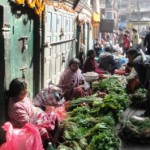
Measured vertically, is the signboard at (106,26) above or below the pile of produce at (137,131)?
above

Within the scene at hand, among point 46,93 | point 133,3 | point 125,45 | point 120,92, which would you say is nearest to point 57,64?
point 120,92

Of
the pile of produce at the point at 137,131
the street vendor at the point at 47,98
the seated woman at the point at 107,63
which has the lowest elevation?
the pile of produce at the point at 137,131

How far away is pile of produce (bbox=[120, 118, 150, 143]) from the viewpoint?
5.65 m

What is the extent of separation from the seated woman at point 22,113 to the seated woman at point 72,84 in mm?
2827

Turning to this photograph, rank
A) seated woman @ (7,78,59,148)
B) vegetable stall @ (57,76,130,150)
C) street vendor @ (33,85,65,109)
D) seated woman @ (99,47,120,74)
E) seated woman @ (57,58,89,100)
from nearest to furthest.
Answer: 1. vegetable stall @ (57,76,130,150)
2. seated woman @ (7,78,59,148)
3. street vendor @ (33,85,65,109)
4. seated woman @ (57,58,89,100)
5. seated woman @ (99,47,120,74)

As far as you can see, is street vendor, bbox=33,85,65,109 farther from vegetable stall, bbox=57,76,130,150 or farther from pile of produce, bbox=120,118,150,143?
pile of produce, bbox=120,118,150,143

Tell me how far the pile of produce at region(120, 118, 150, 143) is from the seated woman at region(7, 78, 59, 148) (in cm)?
126

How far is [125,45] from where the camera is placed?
20.0 meters

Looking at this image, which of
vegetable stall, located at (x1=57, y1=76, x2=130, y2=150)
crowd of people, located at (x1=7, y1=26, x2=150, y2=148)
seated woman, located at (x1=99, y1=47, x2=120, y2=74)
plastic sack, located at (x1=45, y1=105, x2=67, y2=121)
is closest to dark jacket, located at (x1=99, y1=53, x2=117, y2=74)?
seated woman, located at (x1=99, y1=47, x2=120, y2=74)

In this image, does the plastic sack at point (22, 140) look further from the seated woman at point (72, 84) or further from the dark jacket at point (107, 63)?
the dark jacket at point (107, 63)

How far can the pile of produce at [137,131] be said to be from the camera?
565 centimetres

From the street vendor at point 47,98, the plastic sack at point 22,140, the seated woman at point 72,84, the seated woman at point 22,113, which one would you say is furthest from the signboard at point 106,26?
the plastic sack at point 22,140

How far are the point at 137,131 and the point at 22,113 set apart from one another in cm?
194

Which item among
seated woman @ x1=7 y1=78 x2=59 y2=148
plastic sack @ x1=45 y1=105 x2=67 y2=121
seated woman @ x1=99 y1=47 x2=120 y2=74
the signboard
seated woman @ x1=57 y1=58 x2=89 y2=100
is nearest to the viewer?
seated woman @ x1=7 y1=78 x2=59 y2=148
